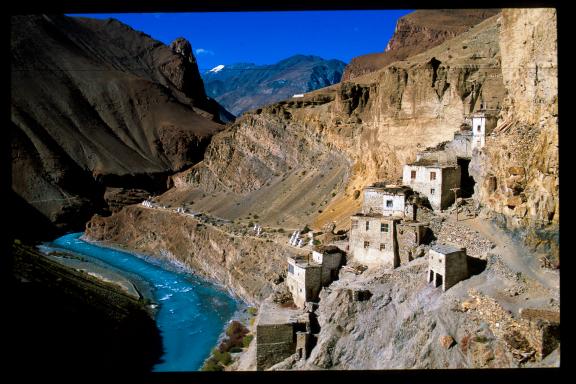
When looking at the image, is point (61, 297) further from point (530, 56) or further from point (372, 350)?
point (530, 56)

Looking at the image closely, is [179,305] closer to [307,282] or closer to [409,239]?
[307,282]

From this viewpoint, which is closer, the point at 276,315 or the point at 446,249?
the point at 446,249

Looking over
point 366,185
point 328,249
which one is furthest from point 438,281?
point 366,185

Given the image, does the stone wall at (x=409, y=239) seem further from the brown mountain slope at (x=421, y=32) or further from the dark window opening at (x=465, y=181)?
the brown mountain slope at (x=421, y=32)

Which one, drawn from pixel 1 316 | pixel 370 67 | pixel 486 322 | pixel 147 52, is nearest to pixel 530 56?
pixel 486 322

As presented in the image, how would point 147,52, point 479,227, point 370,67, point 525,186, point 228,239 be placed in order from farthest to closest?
point 147,52
point 370,67
point 228,239
point 479,227
point 525,186

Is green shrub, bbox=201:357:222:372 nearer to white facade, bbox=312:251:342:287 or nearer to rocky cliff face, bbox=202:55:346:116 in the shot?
white facade, bbox=312:251:342:287
